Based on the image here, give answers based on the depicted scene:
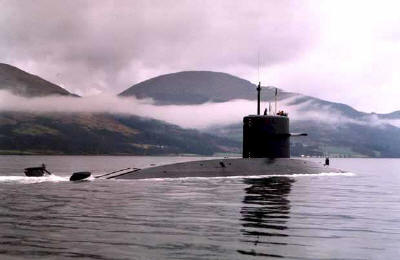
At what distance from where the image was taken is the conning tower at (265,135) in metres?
58.4

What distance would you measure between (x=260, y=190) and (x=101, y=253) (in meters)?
25.8

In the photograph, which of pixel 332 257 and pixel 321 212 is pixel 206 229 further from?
pixel 321 212

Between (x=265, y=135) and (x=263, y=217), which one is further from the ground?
(x=265, y=135)

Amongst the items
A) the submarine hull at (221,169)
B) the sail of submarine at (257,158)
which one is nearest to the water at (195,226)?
the submarine hull at (221,169)

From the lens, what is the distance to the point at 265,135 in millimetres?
58906

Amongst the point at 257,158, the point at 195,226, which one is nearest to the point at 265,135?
the point at 257,158

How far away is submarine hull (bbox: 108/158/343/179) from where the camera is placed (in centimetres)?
5378

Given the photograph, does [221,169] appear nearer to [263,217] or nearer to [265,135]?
[265,135]

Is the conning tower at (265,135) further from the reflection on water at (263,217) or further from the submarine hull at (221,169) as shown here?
the reflection on water at (263,217)

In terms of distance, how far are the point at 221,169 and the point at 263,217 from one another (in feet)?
103

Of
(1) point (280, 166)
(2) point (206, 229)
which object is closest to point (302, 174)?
(1) point (280, 166)

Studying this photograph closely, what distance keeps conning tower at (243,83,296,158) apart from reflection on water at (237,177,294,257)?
57.6 ft

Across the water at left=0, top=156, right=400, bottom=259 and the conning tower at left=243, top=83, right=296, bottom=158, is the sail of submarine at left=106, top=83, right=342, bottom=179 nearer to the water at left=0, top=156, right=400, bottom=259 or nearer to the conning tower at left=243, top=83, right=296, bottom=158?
the conning tower at left=243, top=83, right=296, bottom=158

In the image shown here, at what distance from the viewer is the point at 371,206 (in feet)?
106
